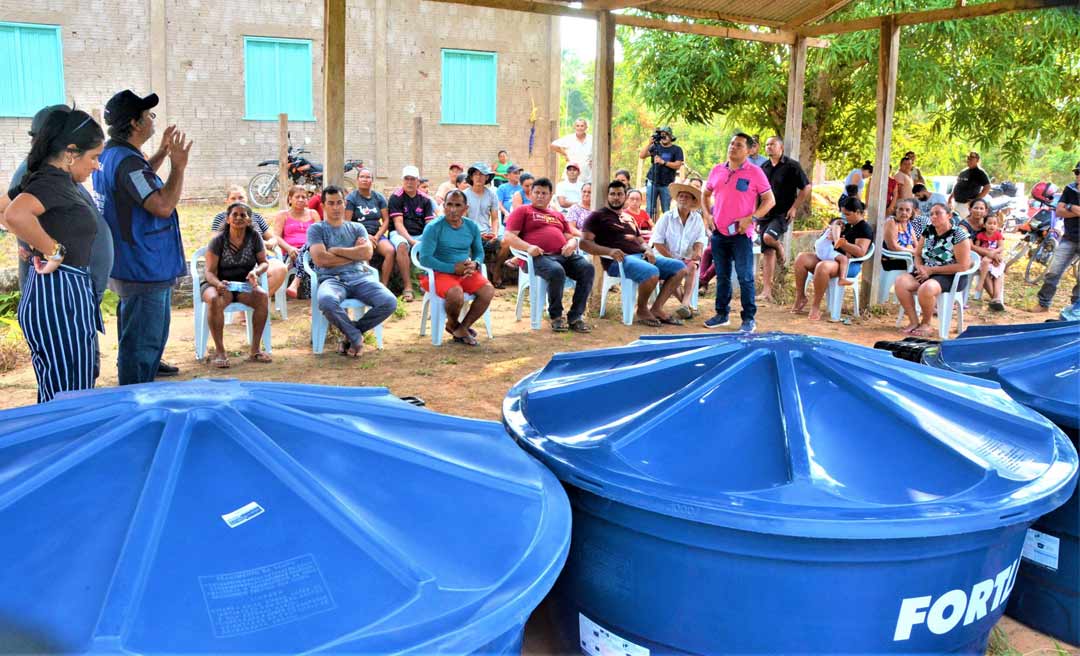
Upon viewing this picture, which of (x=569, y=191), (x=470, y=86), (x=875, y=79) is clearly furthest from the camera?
(x=470, y=86)

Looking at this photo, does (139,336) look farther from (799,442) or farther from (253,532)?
(799,442)

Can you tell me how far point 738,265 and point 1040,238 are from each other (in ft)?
24.2

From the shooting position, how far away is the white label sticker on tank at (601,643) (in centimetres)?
227

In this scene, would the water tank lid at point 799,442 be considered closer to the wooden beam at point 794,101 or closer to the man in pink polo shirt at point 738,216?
the man in pink polo shirt at point 738,216

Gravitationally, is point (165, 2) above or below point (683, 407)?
above

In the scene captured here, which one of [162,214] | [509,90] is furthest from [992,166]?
[162,214]

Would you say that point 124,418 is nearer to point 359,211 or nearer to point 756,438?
point 756,438

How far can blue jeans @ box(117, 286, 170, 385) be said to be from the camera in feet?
15.8

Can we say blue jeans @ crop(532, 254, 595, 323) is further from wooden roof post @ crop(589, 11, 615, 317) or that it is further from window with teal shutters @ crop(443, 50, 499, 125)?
window with teal shutters @ crop(443, 50, 499, 125)

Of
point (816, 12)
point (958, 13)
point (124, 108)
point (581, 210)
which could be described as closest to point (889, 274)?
point (958, 13)

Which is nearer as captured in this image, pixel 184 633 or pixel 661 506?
pixel 184 633

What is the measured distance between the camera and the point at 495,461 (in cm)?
212

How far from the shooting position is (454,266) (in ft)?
23.8

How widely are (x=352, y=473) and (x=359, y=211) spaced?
25.1 ft
